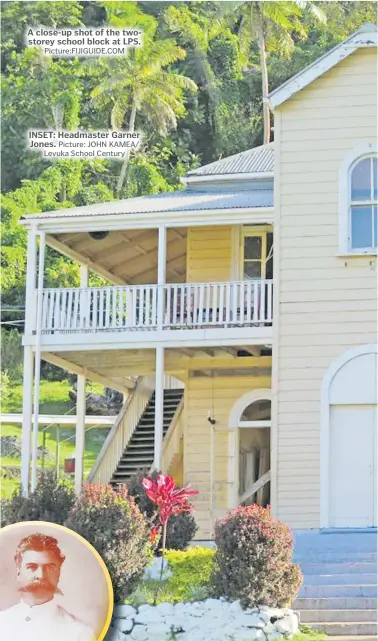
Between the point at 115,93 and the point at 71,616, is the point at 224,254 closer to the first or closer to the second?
the point at 71,616

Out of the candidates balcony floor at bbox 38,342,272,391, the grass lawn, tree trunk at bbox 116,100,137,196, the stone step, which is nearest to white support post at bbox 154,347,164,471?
balcony floor at bbox 38,342,272,391

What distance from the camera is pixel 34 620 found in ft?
59.8

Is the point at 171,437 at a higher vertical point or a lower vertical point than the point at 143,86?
lower

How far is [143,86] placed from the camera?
56406mm

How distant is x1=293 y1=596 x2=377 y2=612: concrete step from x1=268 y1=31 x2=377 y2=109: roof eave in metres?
8.32

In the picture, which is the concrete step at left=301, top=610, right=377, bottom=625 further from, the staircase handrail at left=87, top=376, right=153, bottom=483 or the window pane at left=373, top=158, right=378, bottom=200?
the staircase handrail at left=87, top=376, right=153, bottom=483

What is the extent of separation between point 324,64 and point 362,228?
2.56m

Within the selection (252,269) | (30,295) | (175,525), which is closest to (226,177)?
(252,269)

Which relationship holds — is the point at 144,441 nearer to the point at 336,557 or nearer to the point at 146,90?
the point at 336,557

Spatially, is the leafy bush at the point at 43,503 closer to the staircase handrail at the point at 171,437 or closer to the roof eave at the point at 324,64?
the staircase handrail at the point at 171,437

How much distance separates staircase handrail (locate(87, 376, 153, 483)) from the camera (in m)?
28.8

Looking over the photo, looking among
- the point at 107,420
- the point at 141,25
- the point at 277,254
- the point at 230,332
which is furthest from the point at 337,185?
the point at 141,25

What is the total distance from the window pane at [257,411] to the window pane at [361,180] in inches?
236

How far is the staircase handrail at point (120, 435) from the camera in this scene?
Result: 2884 centimetres
